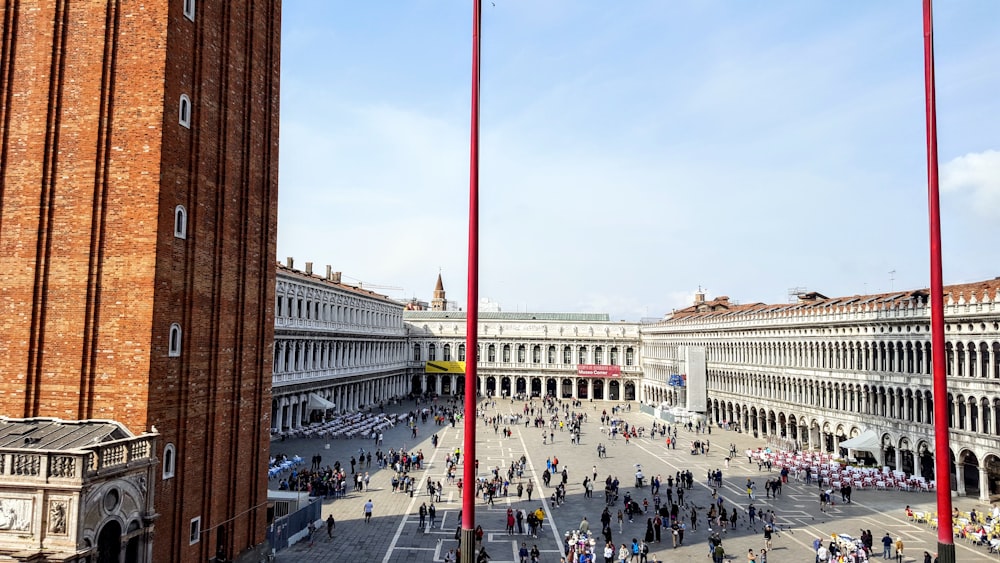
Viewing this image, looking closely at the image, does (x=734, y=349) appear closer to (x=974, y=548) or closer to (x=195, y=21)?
(x=974, y=548)

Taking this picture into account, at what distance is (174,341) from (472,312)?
11.6m

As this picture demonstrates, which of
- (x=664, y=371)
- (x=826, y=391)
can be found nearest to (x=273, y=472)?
(x=826, y=391)

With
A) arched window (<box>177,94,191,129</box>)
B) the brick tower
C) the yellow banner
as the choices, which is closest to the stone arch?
the brick tower

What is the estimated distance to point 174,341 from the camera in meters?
20.8

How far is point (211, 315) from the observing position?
74.7 ft

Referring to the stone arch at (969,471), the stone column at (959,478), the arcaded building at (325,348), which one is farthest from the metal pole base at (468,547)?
the stone column at (959,478)

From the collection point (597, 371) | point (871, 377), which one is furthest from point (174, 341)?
point (597, 371)

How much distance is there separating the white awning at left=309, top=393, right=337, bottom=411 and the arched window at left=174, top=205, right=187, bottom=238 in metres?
47.6

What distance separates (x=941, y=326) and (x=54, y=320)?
2214 centimetres

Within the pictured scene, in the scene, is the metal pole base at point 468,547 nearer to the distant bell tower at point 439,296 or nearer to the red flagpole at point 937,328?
the red flagpole at point 937,328

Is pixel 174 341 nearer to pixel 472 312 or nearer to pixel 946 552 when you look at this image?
pixel 472 312

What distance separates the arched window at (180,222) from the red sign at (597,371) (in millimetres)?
101279

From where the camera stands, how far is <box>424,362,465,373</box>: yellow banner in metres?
118

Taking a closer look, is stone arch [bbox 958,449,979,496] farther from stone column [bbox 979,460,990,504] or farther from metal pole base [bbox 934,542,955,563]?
metal pole base [bbox 934,542,955,563]
